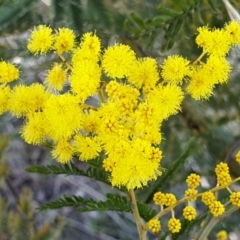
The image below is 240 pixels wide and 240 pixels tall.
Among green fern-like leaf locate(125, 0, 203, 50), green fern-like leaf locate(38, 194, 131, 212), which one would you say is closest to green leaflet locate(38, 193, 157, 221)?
green fern-like leaf locate(38, 194, 131, 212)

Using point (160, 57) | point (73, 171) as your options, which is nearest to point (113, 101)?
point (73, 171)

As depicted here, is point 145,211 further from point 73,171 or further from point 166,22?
Result: point 166,22

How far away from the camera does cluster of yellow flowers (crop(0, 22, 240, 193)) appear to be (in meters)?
0.54

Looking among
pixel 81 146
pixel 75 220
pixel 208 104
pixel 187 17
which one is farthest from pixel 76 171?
pixel 75 220

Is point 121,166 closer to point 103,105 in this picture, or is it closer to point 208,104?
point 103,105

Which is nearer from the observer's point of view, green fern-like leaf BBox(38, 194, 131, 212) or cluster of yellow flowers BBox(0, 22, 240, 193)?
cluster of yellow flowers BBox(0, 22, 240, 193)

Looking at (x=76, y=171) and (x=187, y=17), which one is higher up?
(x=187, y=17)

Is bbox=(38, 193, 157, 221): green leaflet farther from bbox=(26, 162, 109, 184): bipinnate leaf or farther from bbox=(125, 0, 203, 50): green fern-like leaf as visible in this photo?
bbox=(125, 0, 203, 50): green fern-like leaf

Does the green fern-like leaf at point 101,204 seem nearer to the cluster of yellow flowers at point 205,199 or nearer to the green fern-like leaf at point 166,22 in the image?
the cluster of yellow flowers at point 205,199

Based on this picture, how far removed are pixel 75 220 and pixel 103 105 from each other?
1.24 meters

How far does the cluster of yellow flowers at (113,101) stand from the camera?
538 mm

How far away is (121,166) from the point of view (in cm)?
54

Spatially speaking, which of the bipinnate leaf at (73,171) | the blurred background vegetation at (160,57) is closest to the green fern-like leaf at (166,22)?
the blurred background vegetation at (160,57)

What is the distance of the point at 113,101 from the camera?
55 cm
